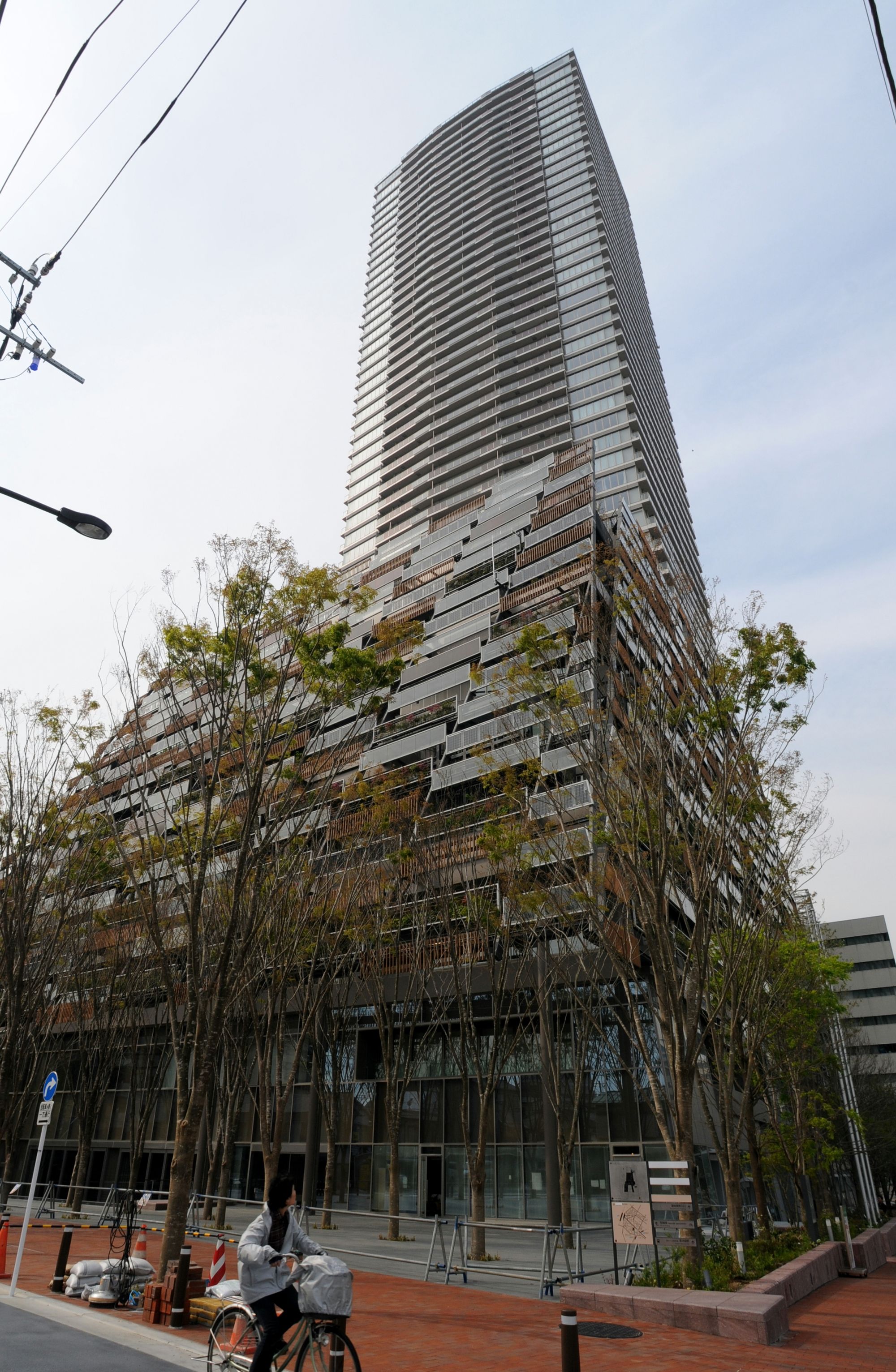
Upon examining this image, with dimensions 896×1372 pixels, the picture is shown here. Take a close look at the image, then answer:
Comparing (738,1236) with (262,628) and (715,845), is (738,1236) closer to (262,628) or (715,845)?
(715,845)

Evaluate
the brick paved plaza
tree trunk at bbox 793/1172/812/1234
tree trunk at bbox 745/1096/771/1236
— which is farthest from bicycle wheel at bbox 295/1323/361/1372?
tree trunk at bbox 793/1172/812/1234

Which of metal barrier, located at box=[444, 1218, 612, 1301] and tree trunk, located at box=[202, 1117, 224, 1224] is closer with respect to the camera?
metal barrier, located at box=[444, 1218, 612, 1301]

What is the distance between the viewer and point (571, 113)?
8625cm

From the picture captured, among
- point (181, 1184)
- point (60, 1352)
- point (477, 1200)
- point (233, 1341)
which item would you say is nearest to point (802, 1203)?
point (477, 1200)

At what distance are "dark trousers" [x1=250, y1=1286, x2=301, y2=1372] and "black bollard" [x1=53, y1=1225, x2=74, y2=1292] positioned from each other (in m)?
6.61

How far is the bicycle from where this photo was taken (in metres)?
5.58

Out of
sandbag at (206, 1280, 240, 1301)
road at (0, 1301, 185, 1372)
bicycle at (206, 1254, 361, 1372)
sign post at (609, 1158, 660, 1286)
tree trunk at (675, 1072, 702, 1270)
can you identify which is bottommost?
road at (0, 1301, 185, 1372)

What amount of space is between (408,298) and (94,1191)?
275 feet

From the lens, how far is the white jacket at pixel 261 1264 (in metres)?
5.65

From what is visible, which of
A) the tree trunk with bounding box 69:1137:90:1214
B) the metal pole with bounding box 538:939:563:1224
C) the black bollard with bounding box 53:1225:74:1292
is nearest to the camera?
the black bollard with bounding box 53:1225:74:1292

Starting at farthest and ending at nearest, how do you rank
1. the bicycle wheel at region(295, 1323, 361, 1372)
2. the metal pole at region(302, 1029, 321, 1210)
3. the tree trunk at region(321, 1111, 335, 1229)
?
1. the metal pole at region(302, 1029, 321, 1210)
2. the tree trunk at region(321, 1111, 335, 1229)
3. the bicycle wheel at region(295, 1323, 361, 1372)

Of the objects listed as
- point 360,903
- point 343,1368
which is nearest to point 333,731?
point 360,903

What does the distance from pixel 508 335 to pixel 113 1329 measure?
Answer: 77.4 meters

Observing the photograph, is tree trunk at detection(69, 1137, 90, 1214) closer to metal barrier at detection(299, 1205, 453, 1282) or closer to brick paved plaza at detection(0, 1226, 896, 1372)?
metal barrier at detection(299, 1205, 453, 1282)
